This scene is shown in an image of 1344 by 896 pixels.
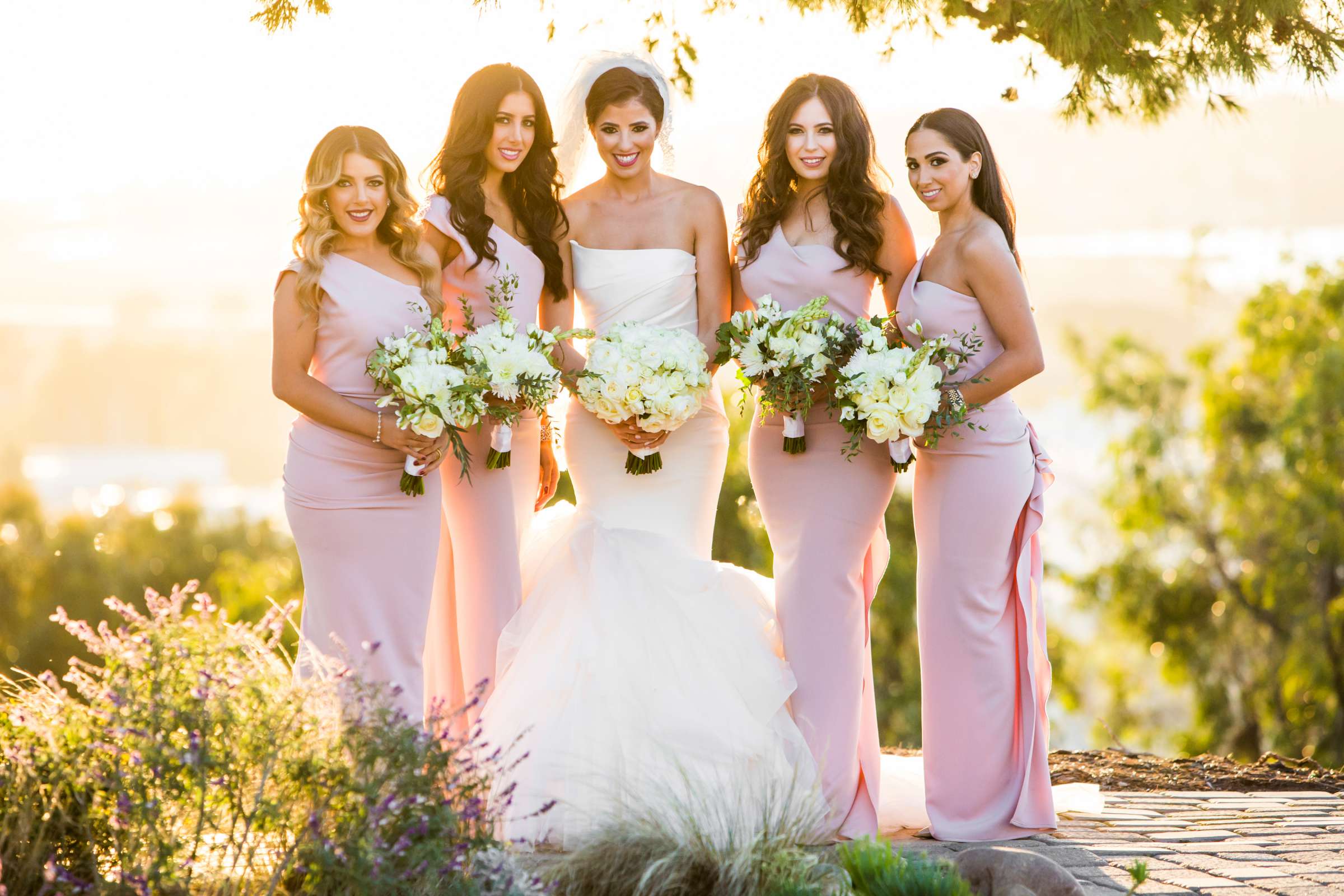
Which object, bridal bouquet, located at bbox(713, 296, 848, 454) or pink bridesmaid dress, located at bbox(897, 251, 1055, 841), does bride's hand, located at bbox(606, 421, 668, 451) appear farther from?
pink bridesmaid dress, located at bbox(897, 251, 1055, 841)

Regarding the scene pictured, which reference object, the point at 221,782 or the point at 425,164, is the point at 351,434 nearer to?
the point at 425,164

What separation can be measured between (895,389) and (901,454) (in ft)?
1.08

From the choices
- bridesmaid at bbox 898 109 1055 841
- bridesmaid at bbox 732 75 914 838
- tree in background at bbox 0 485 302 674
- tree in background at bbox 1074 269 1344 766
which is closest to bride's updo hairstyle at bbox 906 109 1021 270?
bridesmaid at bbox 898 109 1055 841

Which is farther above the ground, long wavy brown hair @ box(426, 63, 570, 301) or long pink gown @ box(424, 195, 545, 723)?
long wavy brown hair @ box(426, 63, 570, 301)

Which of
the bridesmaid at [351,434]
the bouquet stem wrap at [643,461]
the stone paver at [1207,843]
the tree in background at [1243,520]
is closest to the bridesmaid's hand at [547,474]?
the bouquet stem wrap at [643,461]

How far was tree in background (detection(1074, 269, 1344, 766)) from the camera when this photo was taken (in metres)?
14.8

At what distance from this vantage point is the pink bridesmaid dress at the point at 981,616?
501 centimetres

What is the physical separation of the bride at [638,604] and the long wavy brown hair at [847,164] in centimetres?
54

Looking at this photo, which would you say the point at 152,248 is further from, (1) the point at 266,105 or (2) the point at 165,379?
(1) the point at 266,105

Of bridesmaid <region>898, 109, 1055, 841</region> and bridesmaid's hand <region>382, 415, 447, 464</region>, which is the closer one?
bridesmaid's hand <region>382, 415, 447, 464</region>

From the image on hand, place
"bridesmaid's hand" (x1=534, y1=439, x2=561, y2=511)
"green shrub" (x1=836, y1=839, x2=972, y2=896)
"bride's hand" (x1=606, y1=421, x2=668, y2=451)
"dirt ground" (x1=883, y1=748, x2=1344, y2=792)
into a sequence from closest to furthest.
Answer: "green shrub" (x1=836, y1=839, x2=972, y2=896), "bride's hand" (x1=606, y1=421, x2=668, y2=451), "bridesmaid's hand" (x1=534, y1=439, x2=561, y2=511), "dirt ground" (x1=883, y1=748, x2=1344, y2=792)

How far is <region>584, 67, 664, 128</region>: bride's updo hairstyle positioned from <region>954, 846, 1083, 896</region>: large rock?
3.20m

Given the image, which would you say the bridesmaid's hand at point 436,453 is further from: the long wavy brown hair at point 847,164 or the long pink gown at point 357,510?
the long wavy brown hair at point 847,164

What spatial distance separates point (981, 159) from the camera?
506 cm
